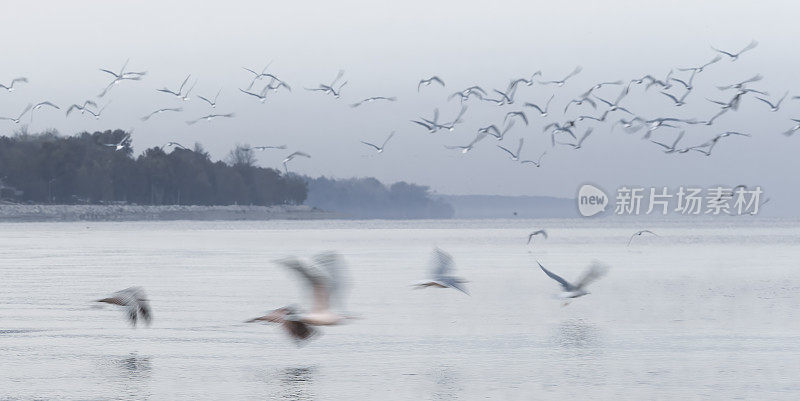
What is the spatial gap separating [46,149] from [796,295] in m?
162

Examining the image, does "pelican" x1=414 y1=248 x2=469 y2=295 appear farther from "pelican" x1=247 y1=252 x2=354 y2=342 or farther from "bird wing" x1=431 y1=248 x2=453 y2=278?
"pelican" x1=247 y1=252 x2=354 y2=342

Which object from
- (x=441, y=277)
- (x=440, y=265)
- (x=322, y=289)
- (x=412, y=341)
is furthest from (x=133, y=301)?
(x=322, y=289)

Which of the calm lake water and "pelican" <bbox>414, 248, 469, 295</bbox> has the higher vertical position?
"pelican" <bbox>414, 248, 469, 295</bbox>

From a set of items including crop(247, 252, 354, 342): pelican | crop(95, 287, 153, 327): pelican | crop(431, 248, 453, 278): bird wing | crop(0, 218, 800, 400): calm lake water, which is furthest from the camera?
crop(431, 248, 453, 278): bird wing

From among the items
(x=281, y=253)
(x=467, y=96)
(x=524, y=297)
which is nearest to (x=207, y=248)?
(x=281, y=253)

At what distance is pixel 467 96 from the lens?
4731 cm

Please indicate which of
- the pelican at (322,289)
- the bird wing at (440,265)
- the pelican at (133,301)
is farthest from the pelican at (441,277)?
the pelican at (322,289)

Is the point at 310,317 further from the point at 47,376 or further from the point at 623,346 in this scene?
the point at 623,346

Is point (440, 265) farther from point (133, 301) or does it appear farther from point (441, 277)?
point (133, 301)

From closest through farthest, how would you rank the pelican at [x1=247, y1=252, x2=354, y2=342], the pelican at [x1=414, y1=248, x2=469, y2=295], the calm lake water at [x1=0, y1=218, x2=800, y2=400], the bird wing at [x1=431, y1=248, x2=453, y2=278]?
the pelican at [x1=247, y1=252, x2=354, y2=342] → the calm lake water at [x1=0, y1=218, x2=800, y2=400] → the pelican at [x1=414, y1=248, x2=469, y2=295] → the bird wing at [x1=431, y1=248, x2=453, y2=278]

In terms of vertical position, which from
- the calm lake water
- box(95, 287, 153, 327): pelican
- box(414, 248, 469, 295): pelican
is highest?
box(414, 248, 469, 295): pelican

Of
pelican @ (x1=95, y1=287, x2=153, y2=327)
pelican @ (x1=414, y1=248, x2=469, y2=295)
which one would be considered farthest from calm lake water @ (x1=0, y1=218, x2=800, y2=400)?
pelican @ (x1=414, y1=248, x2=469, y2=295)

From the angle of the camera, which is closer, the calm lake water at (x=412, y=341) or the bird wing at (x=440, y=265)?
the calm lake water at (x=412, y=341)

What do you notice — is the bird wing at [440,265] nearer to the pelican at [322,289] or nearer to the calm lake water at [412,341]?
the calm lake water at [412,341]
